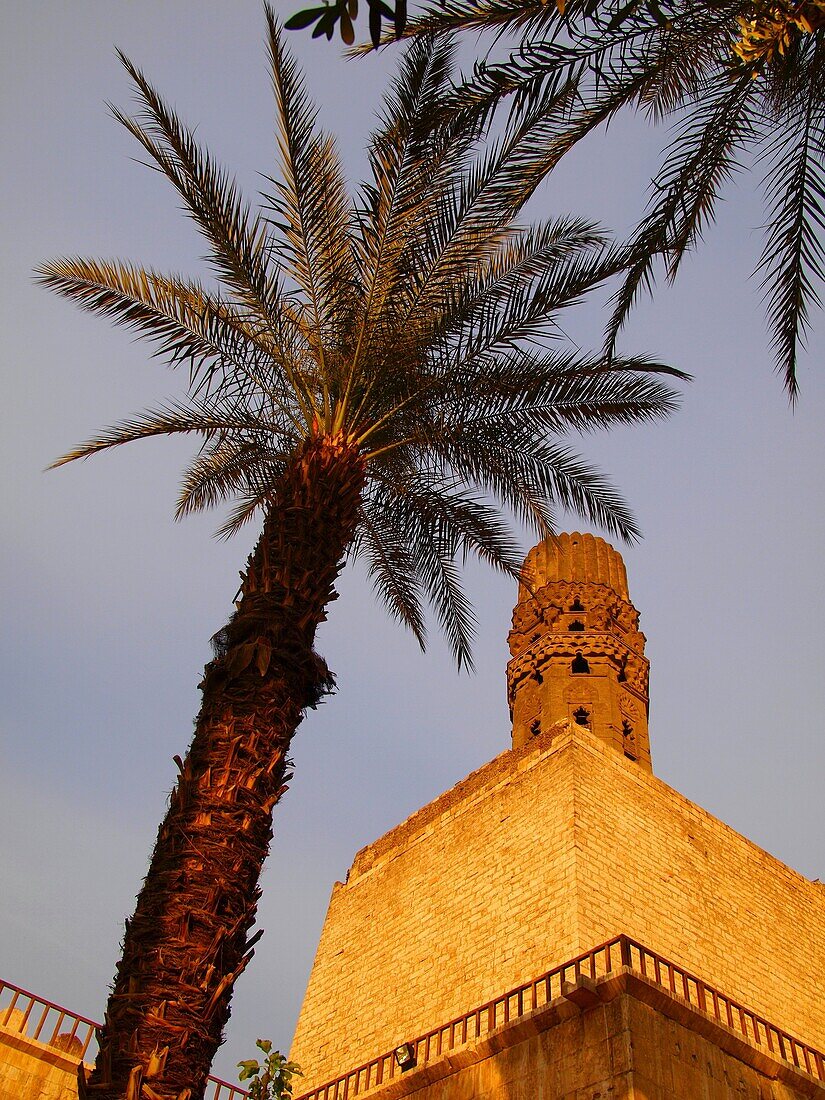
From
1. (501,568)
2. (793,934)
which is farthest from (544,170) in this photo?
(793,934)

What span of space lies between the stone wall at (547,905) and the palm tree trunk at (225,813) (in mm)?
6919

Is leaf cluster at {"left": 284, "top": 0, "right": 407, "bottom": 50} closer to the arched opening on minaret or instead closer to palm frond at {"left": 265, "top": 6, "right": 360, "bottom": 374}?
palm frond at {"left": 265, "top": 6, "right": 360, "bottom": 374}

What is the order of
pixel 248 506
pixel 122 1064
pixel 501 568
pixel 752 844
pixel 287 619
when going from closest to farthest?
pixel 122 1064
pixel 287 619
pixel 501 568
pixel 248 506
pixel 752 844

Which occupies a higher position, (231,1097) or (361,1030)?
(361,1030)

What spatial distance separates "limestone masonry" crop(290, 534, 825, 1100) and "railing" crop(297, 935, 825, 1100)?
0.48 meters


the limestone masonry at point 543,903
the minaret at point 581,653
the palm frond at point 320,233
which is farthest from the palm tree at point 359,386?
the minaret at point 581,653

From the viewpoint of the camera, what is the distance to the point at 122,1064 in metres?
4.30

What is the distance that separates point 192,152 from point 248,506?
3.54 metres

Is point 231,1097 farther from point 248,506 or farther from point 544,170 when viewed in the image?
point 544,170

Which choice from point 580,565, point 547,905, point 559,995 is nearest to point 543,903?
point 547,905

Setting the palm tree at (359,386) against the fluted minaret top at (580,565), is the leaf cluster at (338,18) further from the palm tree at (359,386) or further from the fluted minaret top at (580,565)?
the fluted minaret top at (580,565)

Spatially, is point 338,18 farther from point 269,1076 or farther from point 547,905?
point 547,905

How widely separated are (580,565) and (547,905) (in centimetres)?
1025

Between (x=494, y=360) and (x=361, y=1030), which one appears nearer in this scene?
(x=494, y=360)
